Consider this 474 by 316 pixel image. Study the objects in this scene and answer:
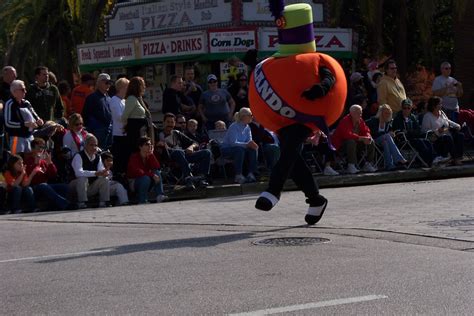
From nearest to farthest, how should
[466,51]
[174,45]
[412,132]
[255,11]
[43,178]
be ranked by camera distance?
[43,178] < [412,132] < [174,45] < [255,11] < [466,51]

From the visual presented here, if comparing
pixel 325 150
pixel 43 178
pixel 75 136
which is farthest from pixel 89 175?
pixel 325 150

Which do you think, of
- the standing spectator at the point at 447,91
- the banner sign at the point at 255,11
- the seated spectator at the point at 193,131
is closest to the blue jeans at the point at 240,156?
the seated spectator at the point at 193,131

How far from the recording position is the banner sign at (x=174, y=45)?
898 inches

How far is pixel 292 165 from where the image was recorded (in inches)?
422

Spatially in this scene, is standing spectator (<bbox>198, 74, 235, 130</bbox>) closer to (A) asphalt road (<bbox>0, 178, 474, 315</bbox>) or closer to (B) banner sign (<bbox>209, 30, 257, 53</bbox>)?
(B) banner sign (<bbox>209, 30, 257, 53</bbox>)

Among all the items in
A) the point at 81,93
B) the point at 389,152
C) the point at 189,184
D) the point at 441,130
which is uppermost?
the point at 81,93

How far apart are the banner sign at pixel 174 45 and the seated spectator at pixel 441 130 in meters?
5.25

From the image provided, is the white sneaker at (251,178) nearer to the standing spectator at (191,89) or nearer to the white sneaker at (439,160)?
the standing spectator at (191,89)

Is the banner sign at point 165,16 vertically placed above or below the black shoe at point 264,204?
above

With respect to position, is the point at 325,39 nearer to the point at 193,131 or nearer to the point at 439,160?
the point at 439,160

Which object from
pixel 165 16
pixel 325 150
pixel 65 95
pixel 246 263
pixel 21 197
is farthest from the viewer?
pixel 165 16

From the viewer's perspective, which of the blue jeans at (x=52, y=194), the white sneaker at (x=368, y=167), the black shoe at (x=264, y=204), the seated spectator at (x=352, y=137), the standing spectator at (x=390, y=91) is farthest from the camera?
the standing spectator at (x=390, y=91)

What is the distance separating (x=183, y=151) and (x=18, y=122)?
2819 mm

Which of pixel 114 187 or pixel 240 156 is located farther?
pixel 240 156
